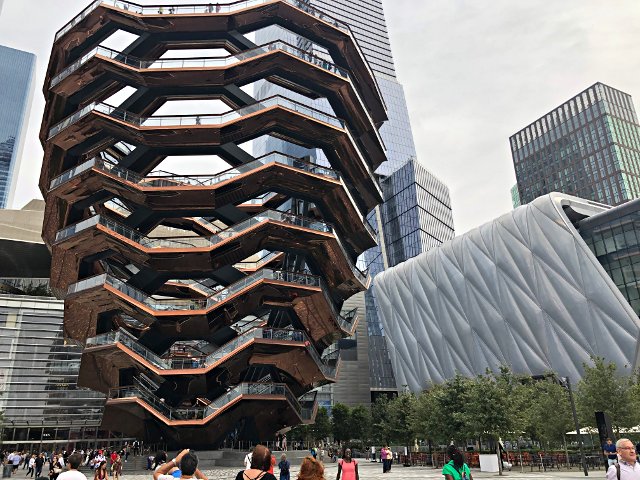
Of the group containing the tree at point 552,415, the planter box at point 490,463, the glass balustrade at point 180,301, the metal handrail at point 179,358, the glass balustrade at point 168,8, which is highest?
the glass balustrade at point 168,8

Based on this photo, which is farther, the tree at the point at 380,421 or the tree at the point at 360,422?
the tree at the point at 360,422

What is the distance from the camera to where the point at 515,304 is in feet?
200

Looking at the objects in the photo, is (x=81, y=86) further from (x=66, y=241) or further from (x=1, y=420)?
(x=1, y=420)

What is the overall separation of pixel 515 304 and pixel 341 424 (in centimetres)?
2985

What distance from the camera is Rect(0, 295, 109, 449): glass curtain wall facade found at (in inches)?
2324

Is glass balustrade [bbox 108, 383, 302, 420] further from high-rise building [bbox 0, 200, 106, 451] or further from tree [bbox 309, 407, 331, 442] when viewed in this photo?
tree [bbox 309, 407, 331, 442]

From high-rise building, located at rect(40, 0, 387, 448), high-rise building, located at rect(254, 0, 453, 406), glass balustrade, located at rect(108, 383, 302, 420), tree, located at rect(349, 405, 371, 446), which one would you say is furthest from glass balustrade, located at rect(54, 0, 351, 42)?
high-rise building, located at rect(254, 0, 453, 406)

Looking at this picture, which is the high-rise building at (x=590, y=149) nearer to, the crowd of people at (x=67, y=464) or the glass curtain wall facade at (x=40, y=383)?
the glass curtain wall facade at (x=40, y=383)

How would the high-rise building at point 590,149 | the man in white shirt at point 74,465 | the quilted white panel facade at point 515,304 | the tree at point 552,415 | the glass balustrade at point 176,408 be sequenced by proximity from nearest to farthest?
the man in white shirt at point 74,465, the glass balustrade at point 176,408, the tree at point 552,415, the quilted white panel facade at point 515,304, the high-rise building at point 590,149

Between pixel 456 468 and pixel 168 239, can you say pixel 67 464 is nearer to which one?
pixel 456 468

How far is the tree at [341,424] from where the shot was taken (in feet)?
246

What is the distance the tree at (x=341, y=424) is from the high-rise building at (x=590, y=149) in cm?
9067

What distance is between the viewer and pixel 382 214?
15538cm

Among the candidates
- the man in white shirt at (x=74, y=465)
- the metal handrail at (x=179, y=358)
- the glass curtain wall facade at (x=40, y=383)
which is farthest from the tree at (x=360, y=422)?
the man in white shirt at (x=74, y=465)
